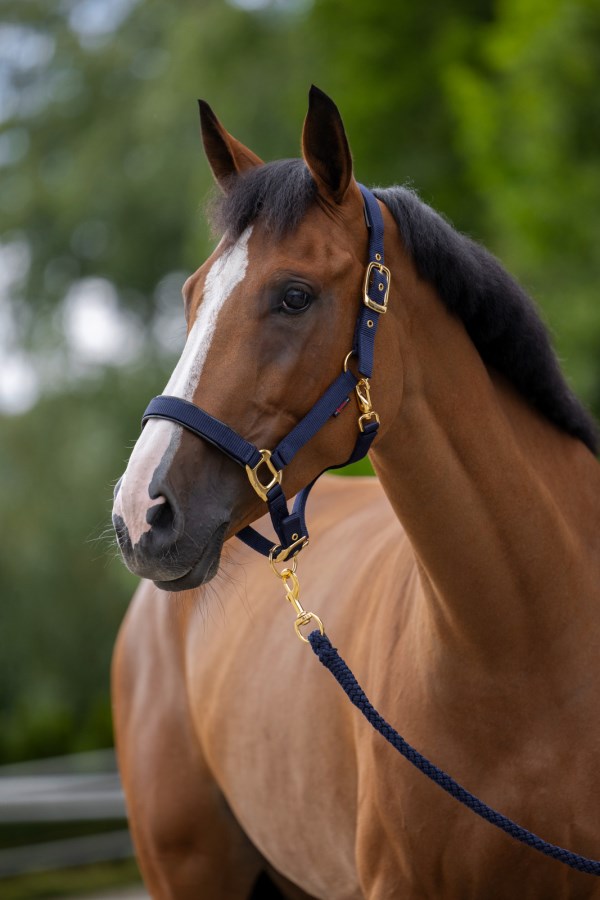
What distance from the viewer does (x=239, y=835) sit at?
4027 mm

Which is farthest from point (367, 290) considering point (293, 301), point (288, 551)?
point (288, 551)

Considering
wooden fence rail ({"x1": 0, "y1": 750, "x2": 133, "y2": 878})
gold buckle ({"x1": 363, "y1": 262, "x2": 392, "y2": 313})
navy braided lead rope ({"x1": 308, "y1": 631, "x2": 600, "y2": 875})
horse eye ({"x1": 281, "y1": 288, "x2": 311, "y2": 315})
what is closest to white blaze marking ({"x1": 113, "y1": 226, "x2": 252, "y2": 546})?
horse eye ({"x1": 281, "y1": 288, "x2": 311, "y2": 315})

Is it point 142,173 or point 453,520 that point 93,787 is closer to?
point 453,520

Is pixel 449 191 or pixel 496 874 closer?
pixel 496 874

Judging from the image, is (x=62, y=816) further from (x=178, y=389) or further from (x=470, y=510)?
(x=178, y=389)

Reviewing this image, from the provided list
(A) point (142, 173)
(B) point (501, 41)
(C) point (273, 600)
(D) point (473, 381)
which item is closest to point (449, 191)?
(B) point (501, 41)

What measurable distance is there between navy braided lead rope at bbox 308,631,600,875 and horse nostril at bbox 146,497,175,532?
1.79 feet

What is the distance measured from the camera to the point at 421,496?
2.52 metres

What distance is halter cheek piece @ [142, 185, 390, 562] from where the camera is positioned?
2217 mm

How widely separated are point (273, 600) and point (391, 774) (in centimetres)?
124

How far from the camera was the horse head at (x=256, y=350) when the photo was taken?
7.10 ft

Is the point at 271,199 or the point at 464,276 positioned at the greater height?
the point at 271,199

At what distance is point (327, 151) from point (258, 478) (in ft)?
2.42

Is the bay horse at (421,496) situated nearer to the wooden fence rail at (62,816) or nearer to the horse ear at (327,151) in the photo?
the horse ear at (327,151)
